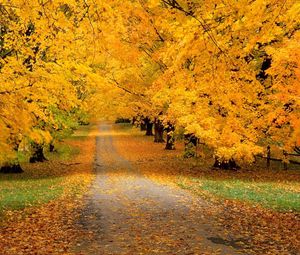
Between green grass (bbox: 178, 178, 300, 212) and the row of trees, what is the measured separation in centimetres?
135

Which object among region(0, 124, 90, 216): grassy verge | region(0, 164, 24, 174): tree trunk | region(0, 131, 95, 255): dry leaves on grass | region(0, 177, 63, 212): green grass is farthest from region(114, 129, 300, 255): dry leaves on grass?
region(0, 164, 24, 174): tree trunk

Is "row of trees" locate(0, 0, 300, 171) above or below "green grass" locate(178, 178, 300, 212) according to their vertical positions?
above

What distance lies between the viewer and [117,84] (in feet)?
96.2

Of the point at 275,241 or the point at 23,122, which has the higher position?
the point at 23,122

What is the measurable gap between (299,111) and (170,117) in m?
8.86

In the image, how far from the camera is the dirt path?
960 centimetres

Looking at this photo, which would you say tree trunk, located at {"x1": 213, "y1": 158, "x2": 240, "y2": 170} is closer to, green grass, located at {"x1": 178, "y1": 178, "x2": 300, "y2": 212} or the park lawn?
the park lawn

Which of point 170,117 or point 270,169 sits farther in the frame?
point 270,169

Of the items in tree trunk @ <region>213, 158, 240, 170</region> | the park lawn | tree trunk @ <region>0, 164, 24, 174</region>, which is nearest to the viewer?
the park lawn

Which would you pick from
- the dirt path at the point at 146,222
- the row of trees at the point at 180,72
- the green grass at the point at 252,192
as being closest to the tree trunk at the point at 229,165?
the green grass at the point at 252,192

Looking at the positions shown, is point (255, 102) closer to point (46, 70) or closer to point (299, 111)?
point (299, 111)

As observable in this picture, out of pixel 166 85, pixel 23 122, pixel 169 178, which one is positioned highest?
pixel 166 85

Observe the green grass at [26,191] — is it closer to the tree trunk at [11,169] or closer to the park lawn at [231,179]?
the tree trunk at [11,169]

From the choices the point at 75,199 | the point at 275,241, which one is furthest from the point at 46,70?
the point at 275,241
